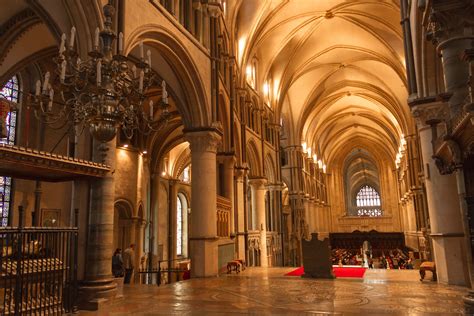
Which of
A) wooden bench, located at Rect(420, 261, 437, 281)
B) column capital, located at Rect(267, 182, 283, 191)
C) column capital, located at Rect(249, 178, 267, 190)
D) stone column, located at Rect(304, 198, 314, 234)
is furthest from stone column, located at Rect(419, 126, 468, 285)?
stone column, located at Rect(304, 198, 314, 234)

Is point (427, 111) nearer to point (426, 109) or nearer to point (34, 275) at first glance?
point (426, 109)

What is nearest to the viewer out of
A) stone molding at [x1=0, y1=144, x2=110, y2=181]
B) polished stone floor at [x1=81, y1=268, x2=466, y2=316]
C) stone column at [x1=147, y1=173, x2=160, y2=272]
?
stone molding at [x1=0, y1=144, x2=110, y2=181]

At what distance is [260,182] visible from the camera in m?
22.3

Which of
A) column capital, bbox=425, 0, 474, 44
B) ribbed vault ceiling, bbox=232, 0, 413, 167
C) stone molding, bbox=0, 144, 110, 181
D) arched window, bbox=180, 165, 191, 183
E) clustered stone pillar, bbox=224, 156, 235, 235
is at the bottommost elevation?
stone molding, bbox=0, 144, 110, 181

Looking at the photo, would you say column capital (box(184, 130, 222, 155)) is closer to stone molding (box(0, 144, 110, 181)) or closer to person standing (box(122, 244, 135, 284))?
person standing (box(122, 244, 135, 284))

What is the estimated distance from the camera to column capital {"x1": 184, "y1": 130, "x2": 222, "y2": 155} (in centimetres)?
1368

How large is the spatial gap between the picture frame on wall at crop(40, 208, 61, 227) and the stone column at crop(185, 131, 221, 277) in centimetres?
486

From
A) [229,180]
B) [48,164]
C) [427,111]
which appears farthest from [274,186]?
[48,164]

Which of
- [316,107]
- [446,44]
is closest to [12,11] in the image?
[446,44]

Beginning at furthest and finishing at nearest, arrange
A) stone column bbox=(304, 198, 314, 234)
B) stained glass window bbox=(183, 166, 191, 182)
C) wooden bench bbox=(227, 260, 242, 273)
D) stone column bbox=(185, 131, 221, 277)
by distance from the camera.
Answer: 1. stone column bbox=(304, 198, 314, 234)
2. stained glass window bbox=(183, 166, 191, 182)
3. wooden bench bbox=(227, 260, 242, 273)
4. stone column bbox=(185, 131, 221, 277)

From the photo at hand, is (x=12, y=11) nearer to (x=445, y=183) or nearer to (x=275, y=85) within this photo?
(x=445, y=183)

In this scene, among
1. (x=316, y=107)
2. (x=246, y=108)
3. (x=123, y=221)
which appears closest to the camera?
(x=123, y=221)

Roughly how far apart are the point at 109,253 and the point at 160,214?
55.1 ft

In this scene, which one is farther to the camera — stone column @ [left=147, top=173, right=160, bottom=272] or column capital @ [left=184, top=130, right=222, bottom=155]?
stone column @ [left=147, top=173, right=160, bottom=272]
